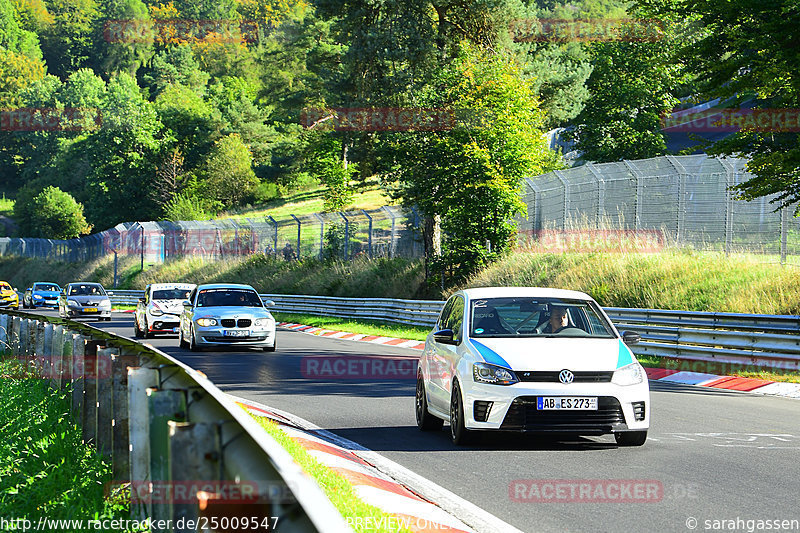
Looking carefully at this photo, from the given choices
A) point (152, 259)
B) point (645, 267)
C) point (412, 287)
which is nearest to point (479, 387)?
point (645, 267)

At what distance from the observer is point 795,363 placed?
55.0ft

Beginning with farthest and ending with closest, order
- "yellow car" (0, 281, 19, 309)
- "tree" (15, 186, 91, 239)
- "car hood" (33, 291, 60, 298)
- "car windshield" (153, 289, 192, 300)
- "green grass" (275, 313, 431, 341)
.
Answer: "tree" (15, 186, 91, 239) < "car hood" (33, 291, 60, 298) < "yellow car" (0, 281, 19, 309) < "green grass" (275, 313, 431, 341) < "car windshield" (153, 289, 192, 300)

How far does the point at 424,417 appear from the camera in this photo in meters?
11.2

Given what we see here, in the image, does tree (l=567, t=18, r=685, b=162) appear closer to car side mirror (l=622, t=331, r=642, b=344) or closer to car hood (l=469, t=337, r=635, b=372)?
car side mirror (l=622, t=331, r=642, b=344)

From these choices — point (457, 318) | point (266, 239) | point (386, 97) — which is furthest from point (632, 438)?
point (266, 239)

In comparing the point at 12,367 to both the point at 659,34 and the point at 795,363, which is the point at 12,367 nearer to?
the point at 795,363

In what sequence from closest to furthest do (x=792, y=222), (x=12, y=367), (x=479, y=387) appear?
Answer: (x=479, y=387) < (x=12, y=367) < (x=792, y=222)

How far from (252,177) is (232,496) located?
10530 centimetres

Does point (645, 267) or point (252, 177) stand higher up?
point (252, 177)

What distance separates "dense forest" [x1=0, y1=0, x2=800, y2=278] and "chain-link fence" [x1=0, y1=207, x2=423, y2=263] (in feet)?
7.18

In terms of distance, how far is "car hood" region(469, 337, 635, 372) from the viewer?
9633 millimetres

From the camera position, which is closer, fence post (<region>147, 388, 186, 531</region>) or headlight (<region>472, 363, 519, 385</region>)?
fence post (<region>147, 388, 186, 531</region>)

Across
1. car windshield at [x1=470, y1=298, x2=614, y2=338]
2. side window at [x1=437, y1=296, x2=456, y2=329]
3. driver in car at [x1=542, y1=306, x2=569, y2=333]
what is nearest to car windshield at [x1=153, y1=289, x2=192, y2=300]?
side window at [x1=437, y1=296, x2=456, y2=329]

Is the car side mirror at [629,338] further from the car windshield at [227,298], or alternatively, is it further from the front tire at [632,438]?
the car windshield at [227,298]
